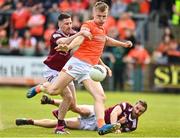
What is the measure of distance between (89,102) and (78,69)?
920 centimetres

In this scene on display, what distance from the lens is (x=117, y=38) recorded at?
101 ft

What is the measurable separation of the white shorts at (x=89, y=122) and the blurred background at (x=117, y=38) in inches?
542

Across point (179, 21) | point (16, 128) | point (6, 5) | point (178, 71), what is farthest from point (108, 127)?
point (6, 5)

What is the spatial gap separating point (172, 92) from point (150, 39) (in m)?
3.39

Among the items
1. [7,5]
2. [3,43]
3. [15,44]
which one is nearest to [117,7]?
[15,44]

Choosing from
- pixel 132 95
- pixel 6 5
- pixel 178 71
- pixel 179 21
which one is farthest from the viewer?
pixel 6 5

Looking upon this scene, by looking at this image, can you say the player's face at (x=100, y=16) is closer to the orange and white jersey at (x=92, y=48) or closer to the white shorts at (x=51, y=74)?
the orange and white jersey at (x=92, y=48)

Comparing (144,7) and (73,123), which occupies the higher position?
(144,7)

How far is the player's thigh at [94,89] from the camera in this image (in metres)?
14.4

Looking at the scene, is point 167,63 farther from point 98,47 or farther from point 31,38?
point 98,47

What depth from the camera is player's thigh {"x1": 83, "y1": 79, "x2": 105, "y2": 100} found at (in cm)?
1445

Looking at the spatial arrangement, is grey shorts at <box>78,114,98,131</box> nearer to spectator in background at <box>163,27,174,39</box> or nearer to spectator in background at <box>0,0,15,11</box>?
spectator in background at <box>163,27,174,39</box>

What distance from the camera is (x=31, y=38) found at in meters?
31.7

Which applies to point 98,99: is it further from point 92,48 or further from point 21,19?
point 21,19
